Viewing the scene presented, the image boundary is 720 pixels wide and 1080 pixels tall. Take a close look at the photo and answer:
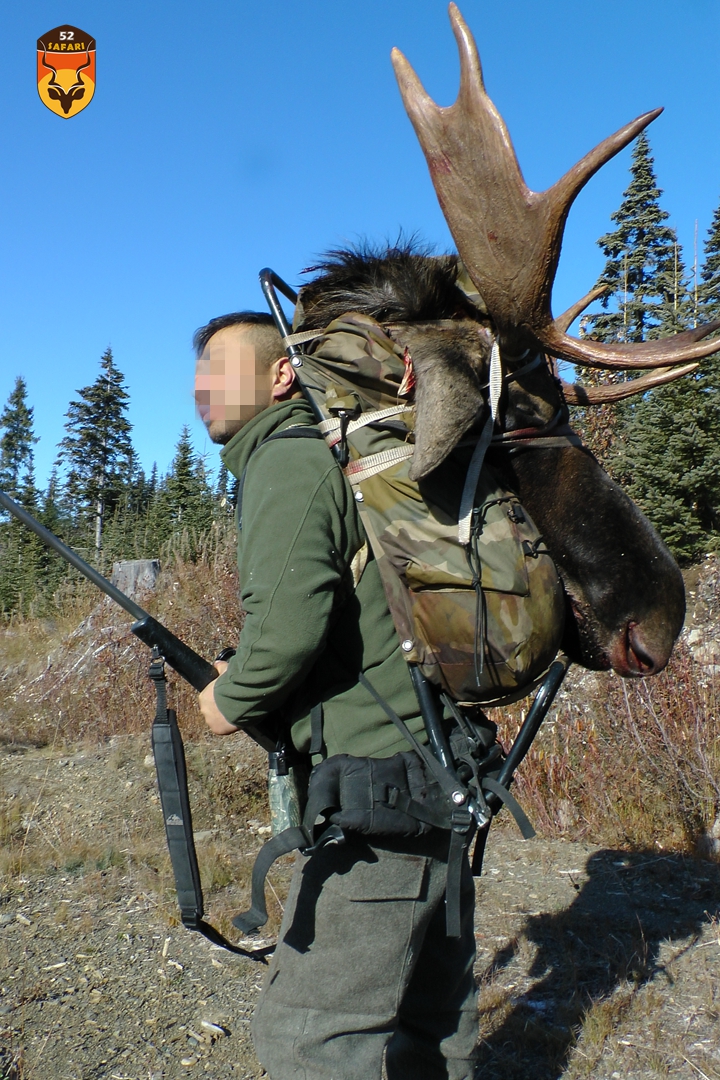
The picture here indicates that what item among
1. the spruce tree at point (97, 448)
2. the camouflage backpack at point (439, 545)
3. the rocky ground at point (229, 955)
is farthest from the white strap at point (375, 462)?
the spruce tree at point (97, 448)

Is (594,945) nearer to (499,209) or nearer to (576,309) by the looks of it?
(576,309)

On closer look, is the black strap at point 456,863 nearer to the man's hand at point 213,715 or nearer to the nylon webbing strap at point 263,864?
the nylon webbing strap at point 263,864

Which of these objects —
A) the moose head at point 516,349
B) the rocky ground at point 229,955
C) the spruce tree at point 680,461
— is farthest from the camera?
the spruce tree at point 680,461

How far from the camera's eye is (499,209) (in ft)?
6.50

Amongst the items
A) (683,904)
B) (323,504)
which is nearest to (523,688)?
(323,504)

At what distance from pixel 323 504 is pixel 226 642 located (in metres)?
6.28

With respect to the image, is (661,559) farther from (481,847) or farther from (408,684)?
(481,847)

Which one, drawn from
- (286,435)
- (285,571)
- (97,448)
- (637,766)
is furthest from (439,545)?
(97,448)

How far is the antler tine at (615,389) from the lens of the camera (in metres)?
2.31

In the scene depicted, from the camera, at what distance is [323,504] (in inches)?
76.0

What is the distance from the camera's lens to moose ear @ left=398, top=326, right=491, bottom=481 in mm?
1903

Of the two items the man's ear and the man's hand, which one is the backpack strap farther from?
the man's hand

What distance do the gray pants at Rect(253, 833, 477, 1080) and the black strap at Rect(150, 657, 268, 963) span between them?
0.24 metres

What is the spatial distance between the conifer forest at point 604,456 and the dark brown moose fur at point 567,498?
43.7 inches
